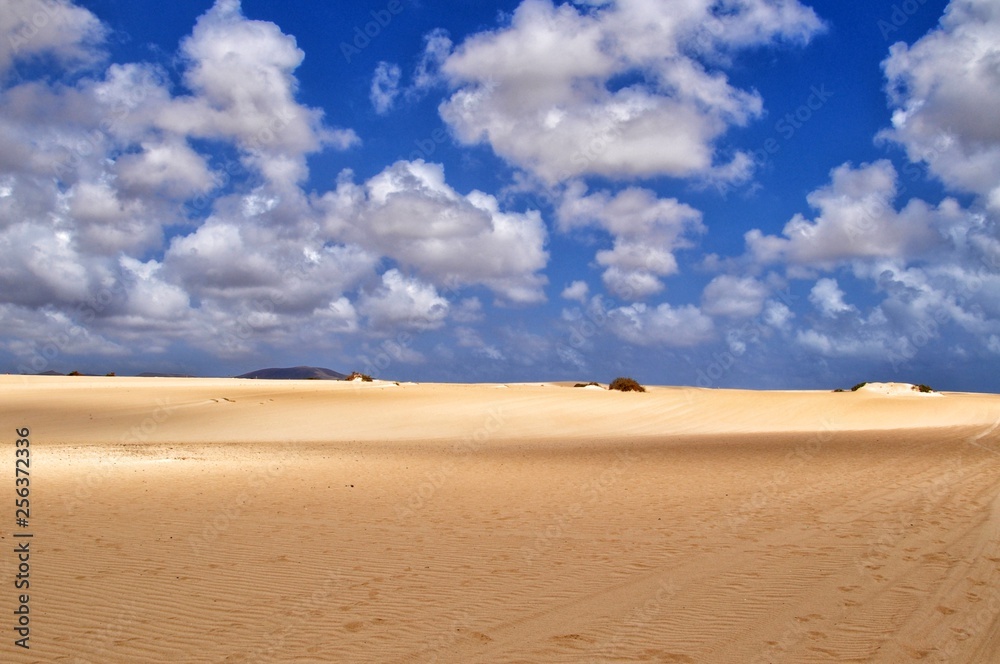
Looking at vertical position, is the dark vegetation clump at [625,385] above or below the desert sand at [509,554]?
above

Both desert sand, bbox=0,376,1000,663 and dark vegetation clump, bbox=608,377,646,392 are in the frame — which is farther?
dark vegetation clump, bbox=608,377,646,392

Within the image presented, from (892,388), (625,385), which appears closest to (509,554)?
(625,385)

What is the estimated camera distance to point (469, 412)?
35.5 m

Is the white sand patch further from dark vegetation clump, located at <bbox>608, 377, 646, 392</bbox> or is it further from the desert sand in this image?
the desert sand

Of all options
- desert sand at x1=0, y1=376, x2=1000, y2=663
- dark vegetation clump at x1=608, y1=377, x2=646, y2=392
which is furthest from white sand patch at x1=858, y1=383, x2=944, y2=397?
desert sand at x1=0, y1=376, x2=1000, y2=663

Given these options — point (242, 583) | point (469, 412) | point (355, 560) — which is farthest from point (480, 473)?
point (469, 412)

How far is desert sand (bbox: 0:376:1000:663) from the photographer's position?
5845mm

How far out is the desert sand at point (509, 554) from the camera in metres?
5.85

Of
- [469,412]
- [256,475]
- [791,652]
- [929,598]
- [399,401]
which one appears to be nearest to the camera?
Answer: [791,652]

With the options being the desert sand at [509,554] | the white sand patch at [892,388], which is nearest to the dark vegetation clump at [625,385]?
the white sand patch at [892,388]

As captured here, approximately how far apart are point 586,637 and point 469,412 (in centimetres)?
2969

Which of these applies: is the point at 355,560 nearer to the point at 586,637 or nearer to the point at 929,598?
the point at 586,637

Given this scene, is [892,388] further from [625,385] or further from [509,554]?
[509,554]

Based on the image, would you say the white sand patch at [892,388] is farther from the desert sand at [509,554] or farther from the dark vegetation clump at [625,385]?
the desert sand at [509,554]
